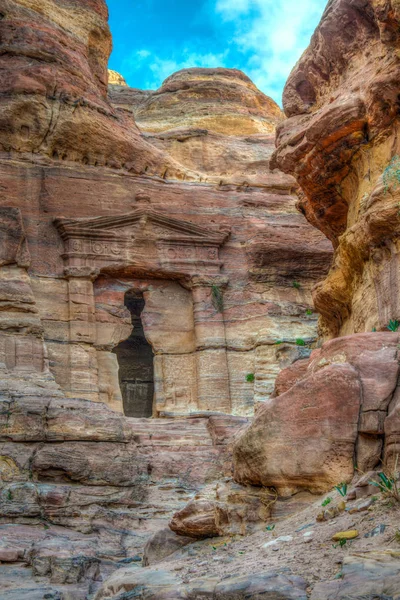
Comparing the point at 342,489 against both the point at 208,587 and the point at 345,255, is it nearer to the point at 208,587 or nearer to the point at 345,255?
the point at 208,587

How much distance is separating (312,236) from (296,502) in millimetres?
17028

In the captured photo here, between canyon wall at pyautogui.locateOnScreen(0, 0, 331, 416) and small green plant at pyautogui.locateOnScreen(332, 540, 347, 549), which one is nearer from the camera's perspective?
small green plant at pyautogui.locateOnScreen(332, 540, 347, 549)

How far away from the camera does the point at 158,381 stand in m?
21.7

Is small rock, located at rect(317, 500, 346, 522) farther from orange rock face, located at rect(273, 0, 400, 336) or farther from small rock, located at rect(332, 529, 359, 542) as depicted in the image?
orange rock face, located at rect(273, 0, 400, 336)

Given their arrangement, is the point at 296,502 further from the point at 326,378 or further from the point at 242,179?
the point at 242,179

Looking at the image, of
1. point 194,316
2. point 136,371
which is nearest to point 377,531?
point 194,316

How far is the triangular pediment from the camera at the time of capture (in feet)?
72.0

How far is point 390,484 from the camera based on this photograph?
21.4ft

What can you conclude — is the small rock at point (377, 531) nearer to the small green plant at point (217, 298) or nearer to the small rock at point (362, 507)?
the small rock at point (362, 507)

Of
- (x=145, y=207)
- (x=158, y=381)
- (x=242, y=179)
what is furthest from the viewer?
(x=242, y=179)

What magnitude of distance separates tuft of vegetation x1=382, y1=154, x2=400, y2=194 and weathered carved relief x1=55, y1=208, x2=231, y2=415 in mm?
12161

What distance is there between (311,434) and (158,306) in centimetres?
1491

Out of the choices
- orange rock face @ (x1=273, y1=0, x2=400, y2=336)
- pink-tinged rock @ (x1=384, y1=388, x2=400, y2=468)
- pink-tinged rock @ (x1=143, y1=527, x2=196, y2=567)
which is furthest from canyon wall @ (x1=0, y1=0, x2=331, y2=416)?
pink-tinged rock @ (x1=384, y1=388, x2=400, y2=468)

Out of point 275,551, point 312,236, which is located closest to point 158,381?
point 312,236
